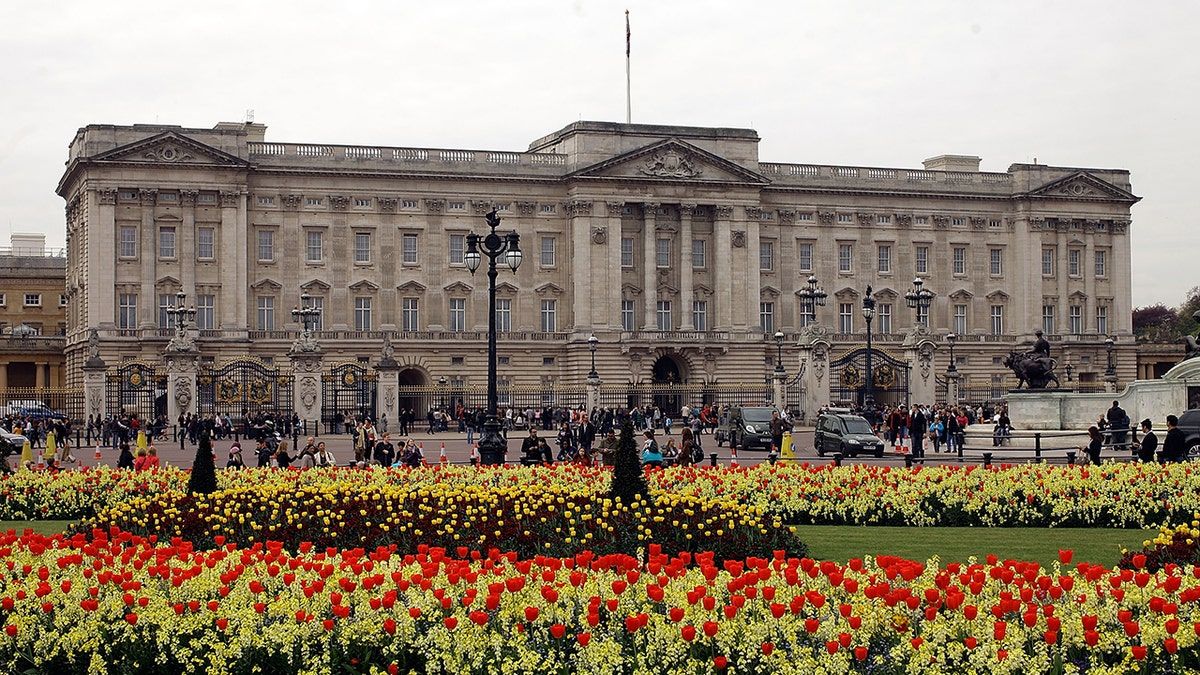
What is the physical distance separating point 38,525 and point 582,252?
188ft

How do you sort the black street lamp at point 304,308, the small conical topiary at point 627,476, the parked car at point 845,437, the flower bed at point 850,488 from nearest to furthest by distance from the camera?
the small conical topiary at point 627,476
the flower bed at point 850,488
the parked car at point 845,437
the black street lamp at point 304,308

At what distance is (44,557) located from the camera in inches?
555

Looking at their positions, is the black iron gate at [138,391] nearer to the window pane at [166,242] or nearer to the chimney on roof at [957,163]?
the window pane at [166,242]

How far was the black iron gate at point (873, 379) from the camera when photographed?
219ft

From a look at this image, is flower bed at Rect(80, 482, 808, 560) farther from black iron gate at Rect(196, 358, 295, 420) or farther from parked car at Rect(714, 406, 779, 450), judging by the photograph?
black iron gate at Rect(196, 358, 295, 420)

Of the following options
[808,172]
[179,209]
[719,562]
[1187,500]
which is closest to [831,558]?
[719,562]

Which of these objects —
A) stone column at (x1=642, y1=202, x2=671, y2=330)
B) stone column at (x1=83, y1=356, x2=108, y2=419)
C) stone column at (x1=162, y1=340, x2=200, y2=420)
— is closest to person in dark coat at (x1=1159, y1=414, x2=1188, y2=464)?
stone column at (x1=162, y1=340, x2=200, y2=420)

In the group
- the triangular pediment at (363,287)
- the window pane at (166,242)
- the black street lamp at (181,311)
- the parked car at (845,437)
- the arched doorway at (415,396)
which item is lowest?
the parked car at (845,437)

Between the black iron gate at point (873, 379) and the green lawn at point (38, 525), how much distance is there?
4525 cm

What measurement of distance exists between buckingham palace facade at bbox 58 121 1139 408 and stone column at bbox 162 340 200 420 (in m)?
15.5

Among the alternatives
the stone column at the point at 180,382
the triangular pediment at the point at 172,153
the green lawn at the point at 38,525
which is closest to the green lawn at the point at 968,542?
the green lawn at the point at 38,525

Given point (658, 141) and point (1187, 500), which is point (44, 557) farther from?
point (658, 141)

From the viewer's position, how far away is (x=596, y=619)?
11141mm

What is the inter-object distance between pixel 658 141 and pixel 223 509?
62372mm
